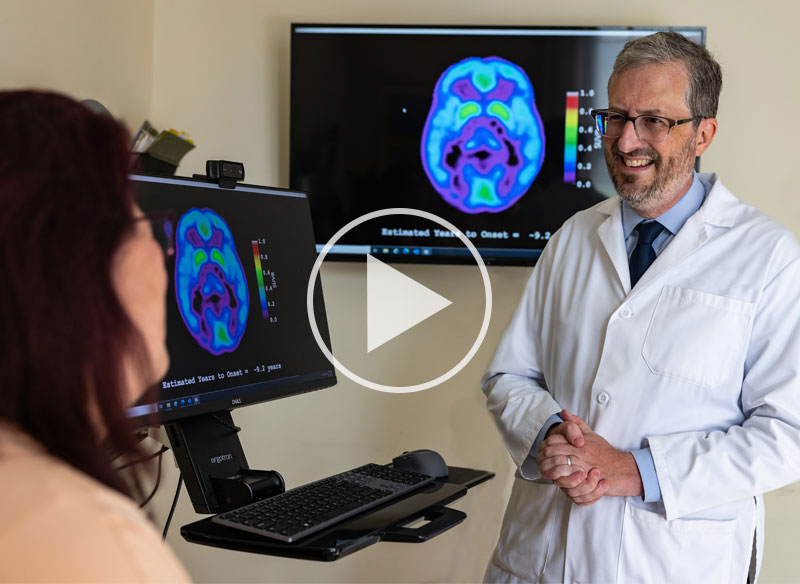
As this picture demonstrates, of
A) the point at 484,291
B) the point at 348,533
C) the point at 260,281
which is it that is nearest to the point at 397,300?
the point at 484,291

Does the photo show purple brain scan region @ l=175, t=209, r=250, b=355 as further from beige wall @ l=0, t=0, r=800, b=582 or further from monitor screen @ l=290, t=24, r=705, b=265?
beige wall @ l=0, t=0, r=800, b=582

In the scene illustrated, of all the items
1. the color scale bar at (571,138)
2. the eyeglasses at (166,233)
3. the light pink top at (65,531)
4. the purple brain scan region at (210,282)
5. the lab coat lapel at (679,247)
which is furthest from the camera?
the color scale bar at (571,138)

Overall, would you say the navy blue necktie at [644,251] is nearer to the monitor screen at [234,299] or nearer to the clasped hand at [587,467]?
the clasped hand at [587,467]

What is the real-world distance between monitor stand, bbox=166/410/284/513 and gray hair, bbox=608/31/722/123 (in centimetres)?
117

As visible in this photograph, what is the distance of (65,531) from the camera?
2.05 ft

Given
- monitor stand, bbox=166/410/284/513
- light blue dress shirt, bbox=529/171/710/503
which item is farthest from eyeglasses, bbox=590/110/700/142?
monitor stand, bbox=166/410/284/513

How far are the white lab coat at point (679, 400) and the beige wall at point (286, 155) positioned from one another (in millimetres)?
790

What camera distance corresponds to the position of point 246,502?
1409mm

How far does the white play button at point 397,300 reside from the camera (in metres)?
2.67

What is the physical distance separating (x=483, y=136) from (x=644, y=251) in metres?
0.87

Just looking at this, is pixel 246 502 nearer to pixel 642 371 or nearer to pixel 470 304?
pixel 642 371

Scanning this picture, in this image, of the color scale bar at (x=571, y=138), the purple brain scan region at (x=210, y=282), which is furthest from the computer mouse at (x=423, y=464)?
the color scale bar at (x=571, y=138)

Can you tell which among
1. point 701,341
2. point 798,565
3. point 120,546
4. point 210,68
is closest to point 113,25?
point 210,68

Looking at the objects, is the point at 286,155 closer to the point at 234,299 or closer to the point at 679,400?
the point at 234,299
